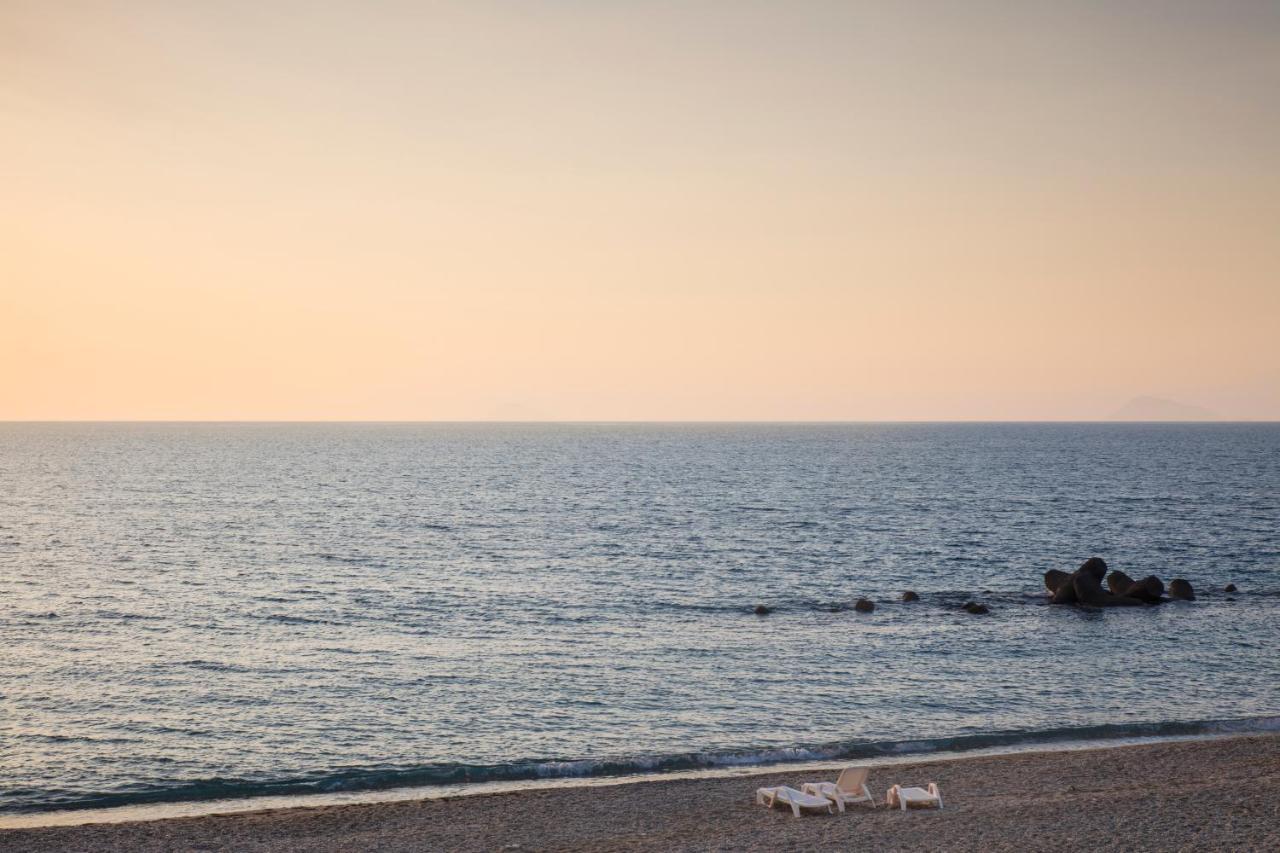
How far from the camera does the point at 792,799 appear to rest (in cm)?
2092

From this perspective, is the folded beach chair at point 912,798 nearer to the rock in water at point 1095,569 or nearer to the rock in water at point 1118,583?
the rock in water at point 1095,569

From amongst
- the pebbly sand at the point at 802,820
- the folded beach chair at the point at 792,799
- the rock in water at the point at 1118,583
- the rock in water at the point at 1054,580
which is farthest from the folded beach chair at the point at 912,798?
the rock in water at the point at 1118,583

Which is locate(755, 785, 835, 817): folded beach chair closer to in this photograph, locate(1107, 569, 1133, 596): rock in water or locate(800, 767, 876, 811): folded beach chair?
locate(800, 767, 876, 811): folded beach chair

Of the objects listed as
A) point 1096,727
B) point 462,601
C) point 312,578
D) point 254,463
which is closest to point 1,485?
point 254,463

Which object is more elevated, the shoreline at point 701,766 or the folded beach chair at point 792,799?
the folded beach chair at point 792,799

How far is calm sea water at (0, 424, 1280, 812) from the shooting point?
27.3 m

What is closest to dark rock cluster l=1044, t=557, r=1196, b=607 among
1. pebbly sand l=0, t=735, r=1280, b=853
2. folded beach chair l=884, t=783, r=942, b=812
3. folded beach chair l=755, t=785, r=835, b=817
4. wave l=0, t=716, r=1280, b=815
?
wave l=0, t=716, r=1280, b=815

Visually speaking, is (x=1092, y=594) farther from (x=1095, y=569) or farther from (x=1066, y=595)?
(x=1095, y=569)

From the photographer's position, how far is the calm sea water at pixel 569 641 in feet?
89.6

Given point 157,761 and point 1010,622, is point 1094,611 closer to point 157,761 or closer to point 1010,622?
point 1010,622

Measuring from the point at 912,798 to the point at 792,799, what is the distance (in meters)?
2.64

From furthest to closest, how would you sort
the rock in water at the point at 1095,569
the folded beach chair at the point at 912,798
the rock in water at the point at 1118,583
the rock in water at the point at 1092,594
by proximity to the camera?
the rock in water at the point at 1118,583
the rock in water at the point at 1095,569
the rock in water at the point at 1092,594
the folded beach chair at the point at 912,798

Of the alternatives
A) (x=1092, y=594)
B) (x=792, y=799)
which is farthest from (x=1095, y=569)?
(x=792, y=799)

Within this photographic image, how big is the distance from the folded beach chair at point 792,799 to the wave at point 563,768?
433 cm
